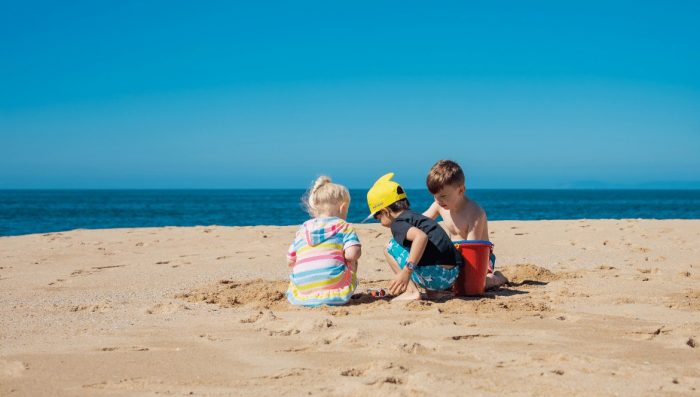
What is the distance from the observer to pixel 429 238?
4348 mm

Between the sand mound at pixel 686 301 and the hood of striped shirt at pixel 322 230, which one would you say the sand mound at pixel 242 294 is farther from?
the sand mound at pixel 686 301

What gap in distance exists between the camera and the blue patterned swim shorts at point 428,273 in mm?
4402

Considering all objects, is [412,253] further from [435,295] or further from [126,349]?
[126,349]

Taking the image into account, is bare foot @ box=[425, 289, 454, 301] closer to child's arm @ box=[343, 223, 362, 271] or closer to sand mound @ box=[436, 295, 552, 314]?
sand mound @ box=[436, 295, 552, 314]

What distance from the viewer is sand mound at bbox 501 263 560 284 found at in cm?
554

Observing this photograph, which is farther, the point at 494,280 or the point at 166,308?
the point at 494,280

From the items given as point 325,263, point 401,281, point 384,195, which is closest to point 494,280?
point 401,281

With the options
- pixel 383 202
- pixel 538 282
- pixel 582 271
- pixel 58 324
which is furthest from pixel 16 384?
pixel 582 271

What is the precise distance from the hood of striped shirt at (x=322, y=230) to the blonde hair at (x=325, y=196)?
0.14 m

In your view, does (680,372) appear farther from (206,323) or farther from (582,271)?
(582,271)

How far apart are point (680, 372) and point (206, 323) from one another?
2554mm

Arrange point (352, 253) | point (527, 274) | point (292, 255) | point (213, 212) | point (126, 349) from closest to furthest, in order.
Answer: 1. point (126, 349)
2. point (352, 253)
3. point (292, 255)
4. point (527, 274)
5. point (213, 212)

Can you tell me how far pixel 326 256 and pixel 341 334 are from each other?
3.50ft

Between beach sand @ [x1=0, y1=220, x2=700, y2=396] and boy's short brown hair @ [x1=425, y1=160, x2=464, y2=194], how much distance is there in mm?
874
